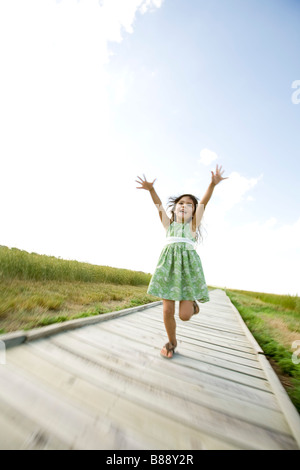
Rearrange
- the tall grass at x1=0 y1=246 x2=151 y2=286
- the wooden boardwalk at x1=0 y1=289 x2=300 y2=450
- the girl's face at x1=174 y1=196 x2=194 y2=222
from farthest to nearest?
the tall grass at x1=0 y1=246 x2=151 y2=286
the girl's face at x1=174 y1=196 x2=194 y2=222
the wooden boardwalk at x1=0 y1=289 x2=300 y2=450

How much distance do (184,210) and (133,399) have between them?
1.79 meters

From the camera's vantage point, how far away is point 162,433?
0.98 meters

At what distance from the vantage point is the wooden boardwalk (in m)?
0.93

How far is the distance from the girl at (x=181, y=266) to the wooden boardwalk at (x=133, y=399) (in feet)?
1.52

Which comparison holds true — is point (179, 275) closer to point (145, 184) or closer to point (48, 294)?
point (145, 184)

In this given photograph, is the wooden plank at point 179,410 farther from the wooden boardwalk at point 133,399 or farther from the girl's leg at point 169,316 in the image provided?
the girl's leg at point 169,316

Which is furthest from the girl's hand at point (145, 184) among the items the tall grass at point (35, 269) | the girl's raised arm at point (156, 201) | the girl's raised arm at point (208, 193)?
the tall grass at point (35, 269)

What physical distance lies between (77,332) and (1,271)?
3.46m

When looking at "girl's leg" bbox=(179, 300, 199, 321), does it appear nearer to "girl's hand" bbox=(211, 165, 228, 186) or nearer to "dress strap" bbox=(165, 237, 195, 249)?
"dress strap" bbox=(165, 237, 195, 249)

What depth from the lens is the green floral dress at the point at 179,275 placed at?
6.36 feet

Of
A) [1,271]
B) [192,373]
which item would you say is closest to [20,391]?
[192,373]

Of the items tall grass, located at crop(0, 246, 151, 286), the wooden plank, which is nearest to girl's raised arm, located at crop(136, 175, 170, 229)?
the wooden plank
